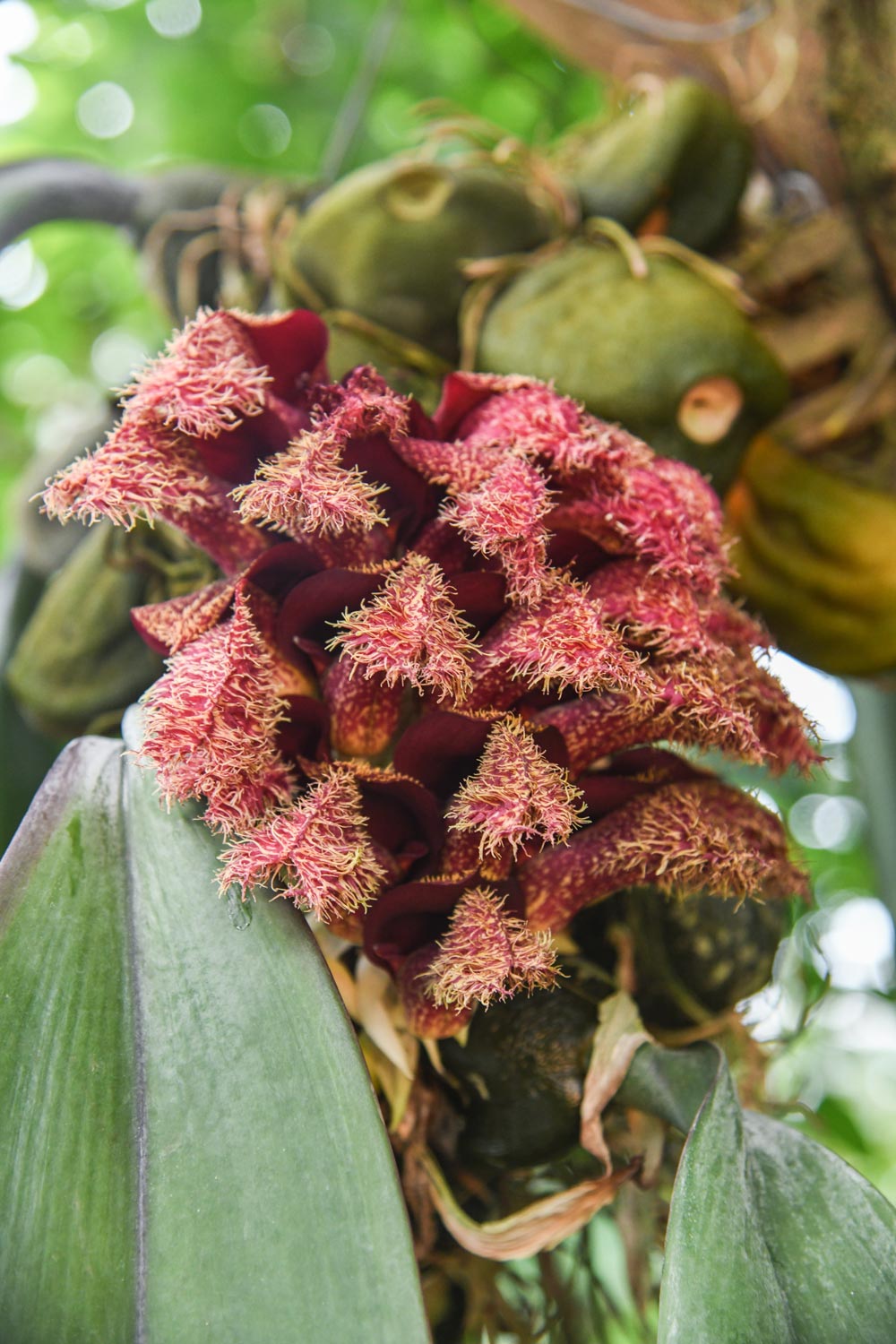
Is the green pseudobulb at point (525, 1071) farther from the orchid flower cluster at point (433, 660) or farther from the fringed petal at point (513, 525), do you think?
the fringed petal at point (513, 525)

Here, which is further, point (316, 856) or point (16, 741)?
point (16, 741)

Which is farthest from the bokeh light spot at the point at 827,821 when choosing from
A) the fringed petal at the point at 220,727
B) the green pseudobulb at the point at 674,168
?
the fringed petal at the point at 220,727

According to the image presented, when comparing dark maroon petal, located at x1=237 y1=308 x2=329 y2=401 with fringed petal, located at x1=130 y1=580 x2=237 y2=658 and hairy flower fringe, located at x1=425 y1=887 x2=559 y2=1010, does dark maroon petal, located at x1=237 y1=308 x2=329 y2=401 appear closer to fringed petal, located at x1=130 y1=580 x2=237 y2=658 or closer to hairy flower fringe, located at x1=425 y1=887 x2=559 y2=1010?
fringed petal, located at x1=130 y1=580 x2=237 y2=658

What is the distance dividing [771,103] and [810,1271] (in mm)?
915

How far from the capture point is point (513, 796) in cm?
41

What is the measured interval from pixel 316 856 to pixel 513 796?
8cm

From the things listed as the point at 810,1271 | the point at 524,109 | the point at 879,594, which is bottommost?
the point at 810,1271

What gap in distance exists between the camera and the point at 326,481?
0.43 m

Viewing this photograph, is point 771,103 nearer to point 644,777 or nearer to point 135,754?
point 644,777

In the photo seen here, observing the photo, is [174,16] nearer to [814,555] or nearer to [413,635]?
[814,555]

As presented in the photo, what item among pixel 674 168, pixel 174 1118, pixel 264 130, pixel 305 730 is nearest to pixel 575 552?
pixel 305 730

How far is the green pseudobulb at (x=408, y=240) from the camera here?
2.26ft

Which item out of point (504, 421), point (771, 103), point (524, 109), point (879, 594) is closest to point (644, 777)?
point (504, 421)

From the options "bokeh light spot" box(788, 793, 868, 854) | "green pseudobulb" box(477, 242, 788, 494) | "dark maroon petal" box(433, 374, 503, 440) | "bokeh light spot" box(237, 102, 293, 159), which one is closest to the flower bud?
"green pseudobulb" box(477, 242, 788, 494)
